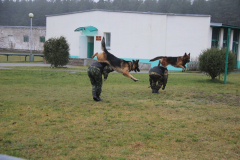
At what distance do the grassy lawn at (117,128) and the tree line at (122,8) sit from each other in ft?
168

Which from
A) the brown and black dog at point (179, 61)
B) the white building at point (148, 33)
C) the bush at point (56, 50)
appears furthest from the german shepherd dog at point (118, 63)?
the white building at point (148, 33)

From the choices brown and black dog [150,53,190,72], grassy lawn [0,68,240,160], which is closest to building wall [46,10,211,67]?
brown and black dog [150,53,190,72]

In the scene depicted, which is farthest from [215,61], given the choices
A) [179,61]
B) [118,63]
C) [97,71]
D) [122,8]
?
[122,8]

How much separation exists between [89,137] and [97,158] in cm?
104

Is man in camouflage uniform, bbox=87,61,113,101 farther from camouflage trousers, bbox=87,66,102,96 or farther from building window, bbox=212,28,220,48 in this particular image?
building window, bbox=212,28,220,48

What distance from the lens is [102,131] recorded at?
5957 mm

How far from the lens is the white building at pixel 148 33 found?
85.4 ft

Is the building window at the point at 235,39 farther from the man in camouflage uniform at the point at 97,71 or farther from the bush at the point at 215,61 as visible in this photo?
the man in camouflage uniform at the point at 97,71

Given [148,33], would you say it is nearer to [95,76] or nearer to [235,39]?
[235,39]

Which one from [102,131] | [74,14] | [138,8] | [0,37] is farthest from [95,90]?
[138,8]

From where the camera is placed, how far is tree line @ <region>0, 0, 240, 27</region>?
56.8 meters

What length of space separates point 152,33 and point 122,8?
50329 millimetres

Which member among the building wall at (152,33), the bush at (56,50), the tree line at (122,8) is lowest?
the bush at (56,50)

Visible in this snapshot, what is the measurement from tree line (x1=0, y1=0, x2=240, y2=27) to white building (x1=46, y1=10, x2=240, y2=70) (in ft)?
106
